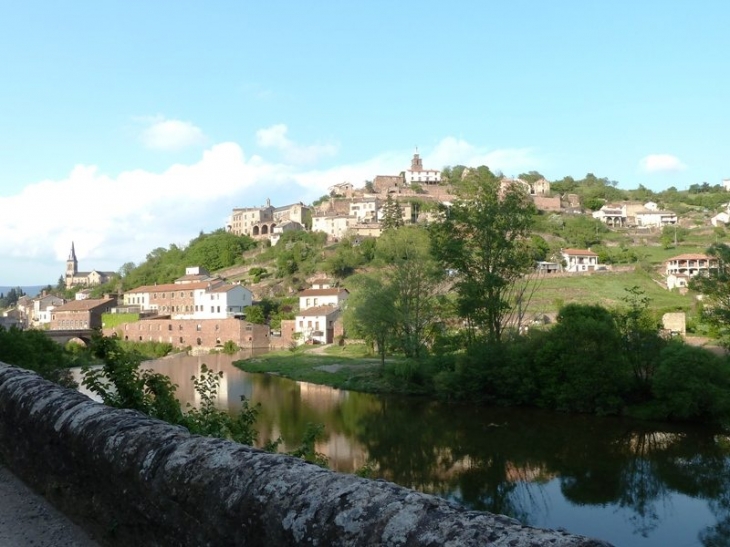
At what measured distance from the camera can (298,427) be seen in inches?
928

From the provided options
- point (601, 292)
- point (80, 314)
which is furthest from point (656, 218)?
point (80, 314)

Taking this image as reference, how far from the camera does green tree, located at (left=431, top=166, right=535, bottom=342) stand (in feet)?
111

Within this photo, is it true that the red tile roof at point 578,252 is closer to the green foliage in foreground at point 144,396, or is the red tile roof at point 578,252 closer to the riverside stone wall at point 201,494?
the green foliage in foreground at point 144,396

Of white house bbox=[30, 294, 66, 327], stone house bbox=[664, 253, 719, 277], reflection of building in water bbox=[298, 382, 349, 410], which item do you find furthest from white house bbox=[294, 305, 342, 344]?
white house bbox=[30, 294, 66, 327]

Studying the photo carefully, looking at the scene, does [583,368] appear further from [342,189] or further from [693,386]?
[342,189]

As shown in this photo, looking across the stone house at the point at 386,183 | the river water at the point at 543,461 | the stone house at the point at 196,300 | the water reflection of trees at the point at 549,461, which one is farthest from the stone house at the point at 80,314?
the stone house at the point at 386,183

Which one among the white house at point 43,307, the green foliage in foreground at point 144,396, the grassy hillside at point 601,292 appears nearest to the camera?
the green foliage in foreground at point 144,396

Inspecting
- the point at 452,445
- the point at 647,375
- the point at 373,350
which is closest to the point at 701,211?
the point at 373,350

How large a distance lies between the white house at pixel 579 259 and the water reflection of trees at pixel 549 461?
5863 cm

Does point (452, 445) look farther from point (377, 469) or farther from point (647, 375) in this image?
point (647, 375)

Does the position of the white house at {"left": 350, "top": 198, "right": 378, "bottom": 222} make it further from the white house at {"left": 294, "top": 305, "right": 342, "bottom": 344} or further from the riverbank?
the riverbank

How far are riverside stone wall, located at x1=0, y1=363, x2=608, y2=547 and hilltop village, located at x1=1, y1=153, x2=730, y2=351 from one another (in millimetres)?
24038

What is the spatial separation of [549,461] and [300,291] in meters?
65.2

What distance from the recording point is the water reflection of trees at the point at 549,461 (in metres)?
16.2
